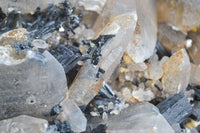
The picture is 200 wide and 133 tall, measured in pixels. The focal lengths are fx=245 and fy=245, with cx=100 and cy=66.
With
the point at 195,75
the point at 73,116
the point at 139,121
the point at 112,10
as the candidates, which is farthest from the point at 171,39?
the point at 73,116

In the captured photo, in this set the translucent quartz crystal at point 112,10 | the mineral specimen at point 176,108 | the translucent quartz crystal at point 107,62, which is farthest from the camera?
the translucent quartz crystal at point 112,10

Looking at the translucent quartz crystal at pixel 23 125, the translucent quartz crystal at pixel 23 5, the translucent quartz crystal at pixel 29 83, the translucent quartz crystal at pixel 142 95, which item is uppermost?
the translucent quartz crystal at pixel 23 5

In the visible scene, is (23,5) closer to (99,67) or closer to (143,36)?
(99,67)

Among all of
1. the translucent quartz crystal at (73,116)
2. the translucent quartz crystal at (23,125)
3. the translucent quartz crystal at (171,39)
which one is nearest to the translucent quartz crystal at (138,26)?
the translucent quartz crystal at (171,39)

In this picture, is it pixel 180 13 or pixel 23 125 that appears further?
pixel 180 13

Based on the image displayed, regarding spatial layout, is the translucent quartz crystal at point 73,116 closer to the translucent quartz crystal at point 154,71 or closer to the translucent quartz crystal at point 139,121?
the translucent quartz crystal at point 139,121

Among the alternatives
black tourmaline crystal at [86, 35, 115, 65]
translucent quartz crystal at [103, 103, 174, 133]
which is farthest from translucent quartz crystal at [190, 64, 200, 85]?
black tourmaline crystal at [86, 35, 115, 65]

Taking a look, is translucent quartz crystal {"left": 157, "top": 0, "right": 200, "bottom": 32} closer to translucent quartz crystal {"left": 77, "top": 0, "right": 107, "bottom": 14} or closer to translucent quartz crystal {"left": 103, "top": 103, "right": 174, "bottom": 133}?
translucent quartz crystal {"left": 77, "top": 0, "right": 107, "bottom": 14}
